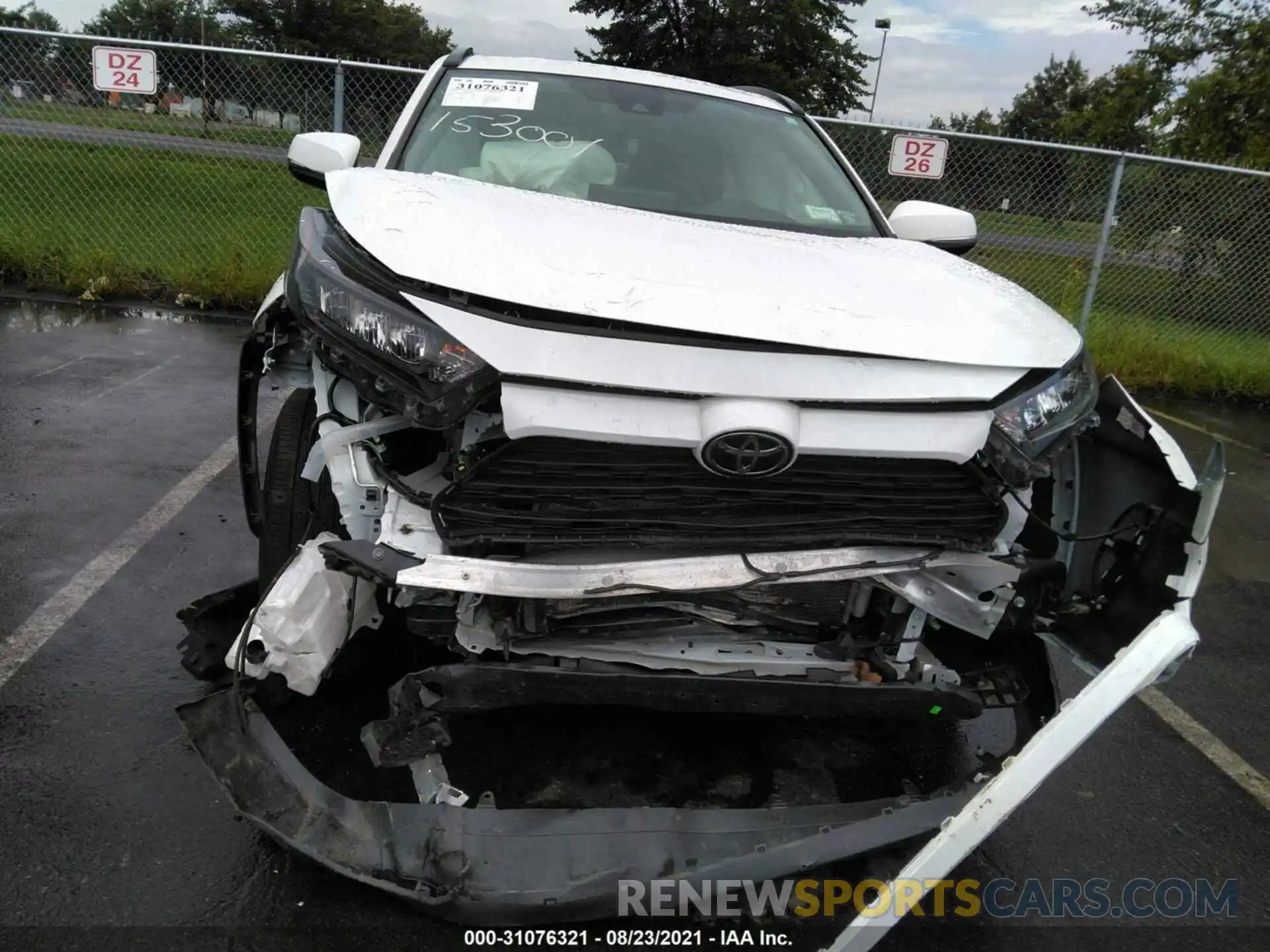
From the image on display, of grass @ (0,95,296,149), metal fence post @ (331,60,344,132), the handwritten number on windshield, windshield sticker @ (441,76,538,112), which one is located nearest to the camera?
the handwritten number on windshield

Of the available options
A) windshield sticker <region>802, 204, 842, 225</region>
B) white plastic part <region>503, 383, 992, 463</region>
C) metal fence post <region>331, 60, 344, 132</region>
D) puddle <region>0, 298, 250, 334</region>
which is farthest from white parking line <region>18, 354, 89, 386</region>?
white plastic part <region>503, 383, 992, 463</region>

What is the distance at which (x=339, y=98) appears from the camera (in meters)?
7.01

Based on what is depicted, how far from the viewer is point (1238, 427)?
763 centimetres

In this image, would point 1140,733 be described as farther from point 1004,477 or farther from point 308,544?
point 308,544

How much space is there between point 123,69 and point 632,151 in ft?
17.8

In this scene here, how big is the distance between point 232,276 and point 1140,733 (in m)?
7.29

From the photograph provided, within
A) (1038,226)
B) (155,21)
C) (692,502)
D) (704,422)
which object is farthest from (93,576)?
(155,21)

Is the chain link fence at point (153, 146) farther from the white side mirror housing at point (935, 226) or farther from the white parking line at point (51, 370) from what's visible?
the white side mirror housing at point (935, 226)

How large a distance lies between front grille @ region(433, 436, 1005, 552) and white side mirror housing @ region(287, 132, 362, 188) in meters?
1.60

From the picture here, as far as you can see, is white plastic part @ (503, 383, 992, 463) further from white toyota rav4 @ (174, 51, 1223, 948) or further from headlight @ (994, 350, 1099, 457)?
headlight @ (994, 350, 1099, 457)

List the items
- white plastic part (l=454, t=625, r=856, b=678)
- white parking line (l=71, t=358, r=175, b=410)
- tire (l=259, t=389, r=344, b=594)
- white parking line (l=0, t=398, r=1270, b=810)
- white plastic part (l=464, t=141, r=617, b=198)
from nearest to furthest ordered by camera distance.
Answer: white plastic part (l=454, t=625, r=856, b=678) → tire (l=259, t=389, r=344, b=594) → white parking line (l=0, t=398, r=1270, b=810) → white plastic part (l=464, t=141, r=617, b=198) → white parking line (l=71, t=358, r=175, b=410)

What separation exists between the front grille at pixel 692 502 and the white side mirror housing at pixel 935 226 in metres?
1.62

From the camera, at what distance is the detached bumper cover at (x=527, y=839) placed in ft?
6.34

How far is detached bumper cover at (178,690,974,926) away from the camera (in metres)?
1.93
